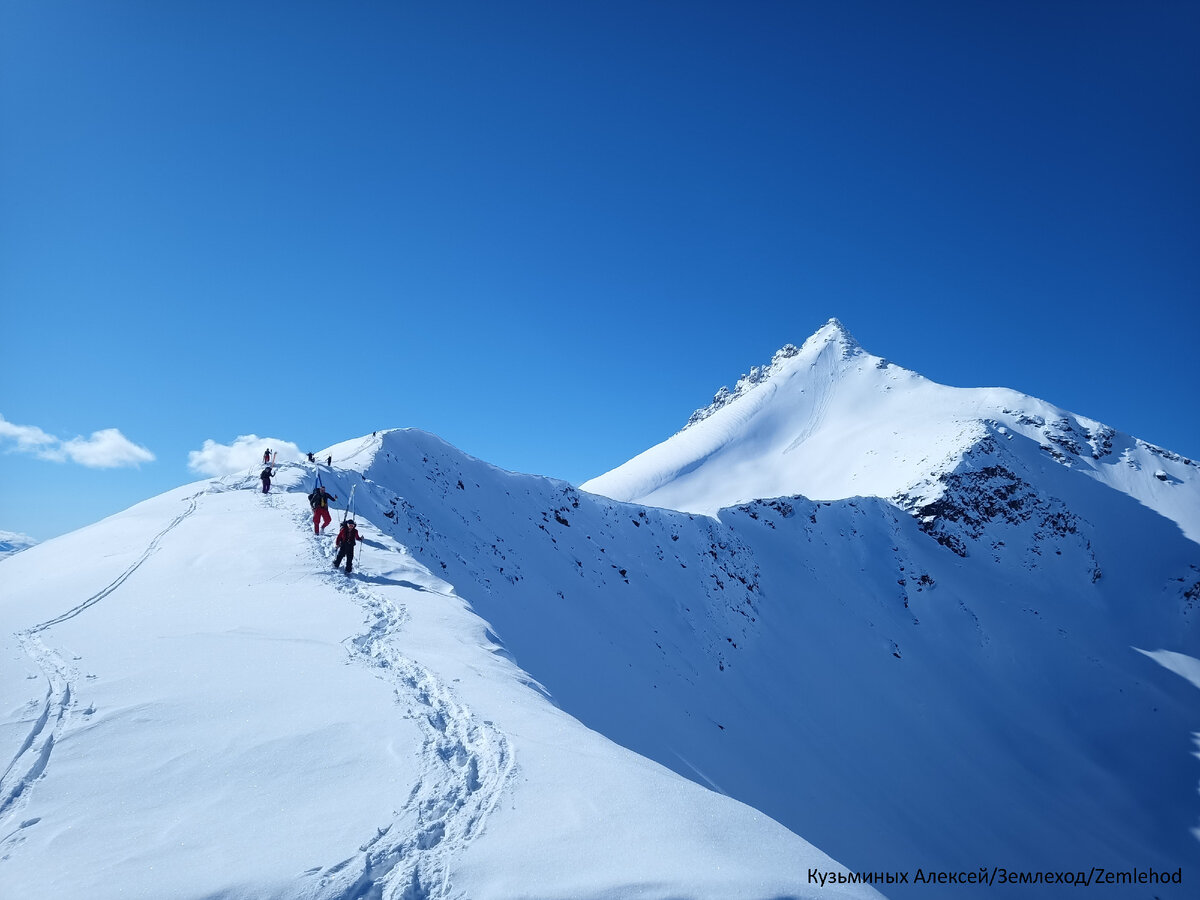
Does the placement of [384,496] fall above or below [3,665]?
above

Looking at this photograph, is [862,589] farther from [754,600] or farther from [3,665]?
[3,665]

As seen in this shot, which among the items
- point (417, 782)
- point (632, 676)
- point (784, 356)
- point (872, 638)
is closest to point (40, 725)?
point (417, 782)

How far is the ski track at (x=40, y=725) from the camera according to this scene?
523 cm

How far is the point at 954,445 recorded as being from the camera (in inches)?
3093

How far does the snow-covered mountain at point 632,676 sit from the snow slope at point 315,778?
0.04 m

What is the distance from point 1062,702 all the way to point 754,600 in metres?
34.0

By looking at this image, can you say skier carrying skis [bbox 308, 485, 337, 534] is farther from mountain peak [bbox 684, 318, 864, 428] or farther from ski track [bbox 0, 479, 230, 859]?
mountain peak [bbox 684, 318, 864, 428]

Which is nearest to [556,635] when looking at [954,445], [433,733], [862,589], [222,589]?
[222,589]

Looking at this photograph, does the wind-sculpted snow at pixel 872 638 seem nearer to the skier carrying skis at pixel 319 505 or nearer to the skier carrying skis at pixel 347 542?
the skier carrying skis at pixel 319 505

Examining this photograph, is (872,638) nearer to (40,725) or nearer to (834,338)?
(40,725)

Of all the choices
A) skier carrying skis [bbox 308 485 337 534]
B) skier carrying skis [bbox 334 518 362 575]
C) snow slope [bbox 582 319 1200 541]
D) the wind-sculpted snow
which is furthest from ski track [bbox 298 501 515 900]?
snow slope [bbox 582 319 1200 541]

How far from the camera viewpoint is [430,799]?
18.4 feet

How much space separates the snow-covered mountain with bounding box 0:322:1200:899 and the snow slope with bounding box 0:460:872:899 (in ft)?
0.13

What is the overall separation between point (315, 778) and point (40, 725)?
366 cm
